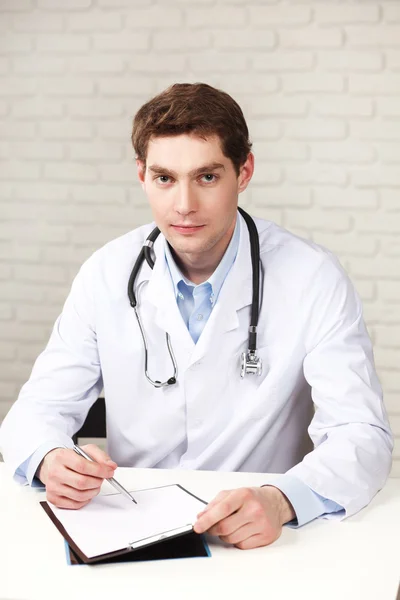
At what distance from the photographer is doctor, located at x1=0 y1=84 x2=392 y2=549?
1644 millimetres

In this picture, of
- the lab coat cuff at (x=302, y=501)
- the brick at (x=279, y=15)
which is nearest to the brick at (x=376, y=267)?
the brick at (x=279, y=15)

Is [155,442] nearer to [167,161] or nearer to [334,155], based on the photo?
[167,161]

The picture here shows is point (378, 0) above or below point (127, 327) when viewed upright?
above

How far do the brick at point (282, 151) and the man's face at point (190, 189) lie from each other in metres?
1.54

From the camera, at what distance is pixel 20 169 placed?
3398 millimetres

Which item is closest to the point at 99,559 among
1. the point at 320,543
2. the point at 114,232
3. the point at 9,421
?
the point at 320,543

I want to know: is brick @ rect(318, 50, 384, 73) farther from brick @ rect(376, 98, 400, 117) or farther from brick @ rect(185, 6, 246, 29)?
brick @ rect(185, 6, 246, 29)

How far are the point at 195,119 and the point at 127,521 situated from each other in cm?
85

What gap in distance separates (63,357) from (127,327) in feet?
0.55

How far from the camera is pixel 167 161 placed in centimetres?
165

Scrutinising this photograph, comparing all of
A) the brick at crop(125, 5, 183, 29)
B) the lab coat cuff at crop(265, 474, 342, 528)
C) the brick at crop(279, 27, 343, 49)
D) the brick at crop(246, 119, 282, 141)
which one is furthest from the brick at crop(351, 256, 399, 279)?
the lab coat cuff at crop(265, 474, 342, 528)

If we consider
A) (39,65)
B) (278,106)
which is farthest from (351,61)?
(39,65)

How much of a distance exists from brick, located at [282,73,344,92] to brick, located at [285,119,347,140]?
0.13 metres

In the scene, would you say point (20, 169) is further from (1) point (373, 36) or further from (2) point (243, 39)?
(1) point (373, 36)
